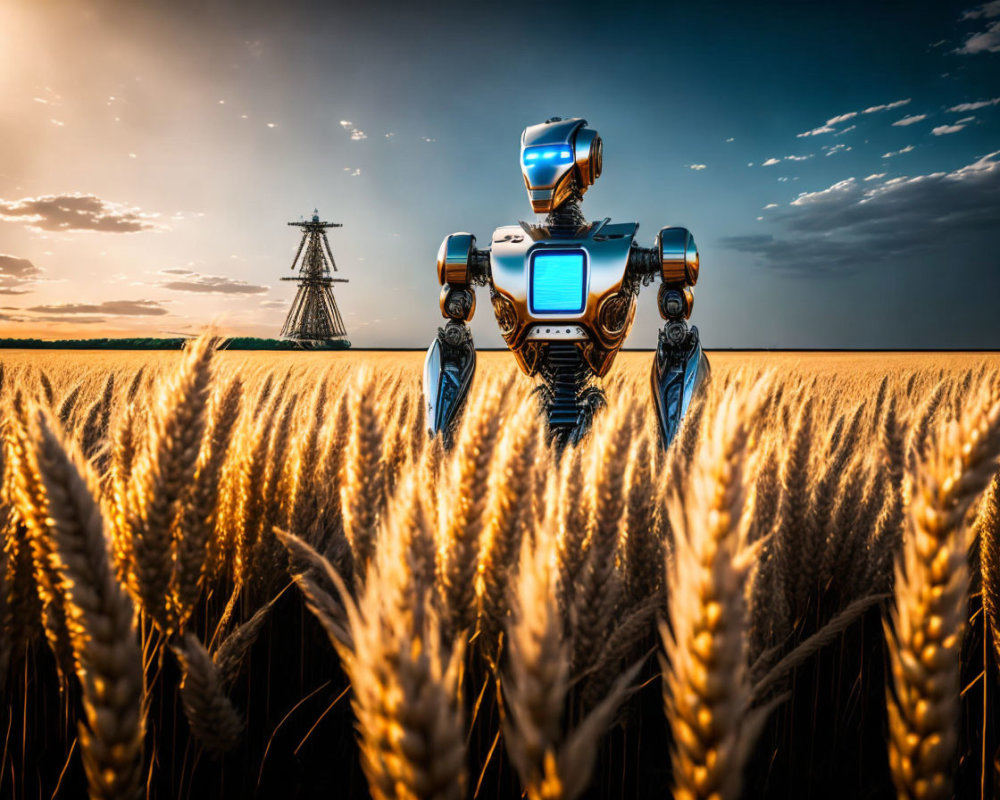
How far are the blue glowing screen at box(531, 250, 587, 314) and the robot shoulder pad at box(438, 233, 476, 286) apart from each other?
0.41 metres

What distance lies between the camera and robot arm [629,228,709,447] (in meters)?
2.63

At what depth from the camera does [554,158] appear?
2770 mm

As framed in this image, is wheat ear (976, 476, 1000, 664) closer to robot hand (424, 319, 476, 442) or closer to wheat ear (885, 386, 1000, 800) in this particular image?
wheat ear (885, 386, 1000, 800)

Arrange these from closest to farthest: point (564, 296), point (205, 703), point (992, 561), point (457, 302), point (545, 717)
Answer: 1. point (545, 717)
2. point (205, 703)
3. point (992, 561)
4. point (564, 296)
5. point (457, 302)

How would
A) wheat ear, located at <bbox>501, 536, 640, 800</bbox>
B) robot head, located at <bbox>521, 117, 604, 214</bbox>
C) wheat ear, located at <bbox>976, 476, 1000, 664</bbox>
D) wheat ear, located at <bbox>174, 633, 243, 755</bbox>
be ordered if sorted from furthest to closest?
1. robot head, located at <bbox>521, 117, 604, 214</bbox>
2. wheat ear, located at <bbox>976, 476, 1000, 664</bbox>
3. wheat ear, located at <bbox>174, 633, 243, 755</bbox>
4. wheat ear, located at <bbox>501, 536, 640, 800</bbox>

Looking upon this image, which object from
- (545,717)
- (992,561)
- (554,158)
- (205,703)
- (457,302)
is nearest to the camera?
(545,717)

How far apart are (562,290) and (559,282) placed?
0.04 meters

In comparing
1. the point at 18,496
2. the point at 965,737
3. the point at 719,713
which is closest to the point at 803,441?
the point at 965,737

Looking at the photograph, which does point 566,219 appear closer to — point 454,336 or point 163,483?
point 454,336

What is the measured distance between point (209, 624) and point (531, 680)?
3.55 ft

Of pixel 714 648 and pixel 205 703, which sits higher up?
pixel 714 648

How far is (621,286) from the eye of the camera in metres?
2.69

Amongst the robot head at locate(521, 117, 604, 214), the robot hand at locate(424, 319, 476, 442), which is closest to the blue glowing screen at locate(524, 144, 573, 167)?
the robot head at locate(521, 117, 604, 214)

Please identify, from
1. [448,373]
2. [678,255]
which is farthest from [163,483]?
[678,255]
